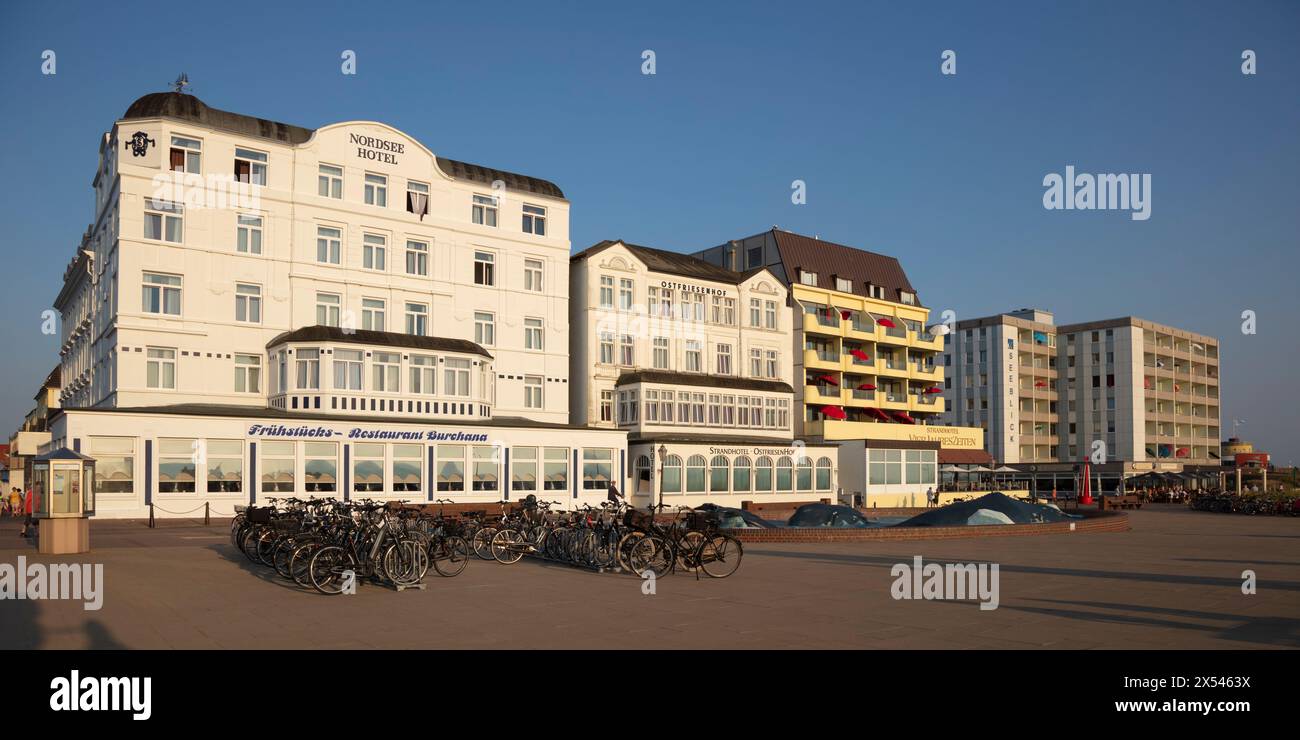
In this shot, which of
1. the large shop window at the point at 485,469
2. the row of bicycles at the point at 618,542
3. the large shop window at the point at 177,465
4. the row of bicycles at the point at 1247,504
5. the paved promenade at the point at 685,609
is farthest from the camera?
the row of bicycles at the point at 1247,504

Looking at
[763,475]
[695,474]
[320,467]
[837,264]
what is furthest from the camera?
[837,264]

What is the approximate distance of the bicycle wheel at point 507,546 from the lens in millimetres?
20266

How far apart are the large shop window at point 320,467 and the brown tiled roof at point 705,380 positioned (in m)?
15.8

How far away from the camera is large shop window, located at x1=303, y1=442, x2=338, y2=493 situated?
35188mm

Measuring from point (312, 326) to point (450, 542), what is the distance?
2207cm

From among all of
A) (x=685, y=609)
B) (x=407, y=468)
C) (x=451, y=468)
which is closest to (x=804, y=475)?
(x=451, y=468)

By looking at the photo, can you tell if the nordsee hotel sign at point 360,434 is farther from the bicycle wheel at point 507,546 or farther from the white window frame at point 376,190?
the bicycle wheel at point 507,546

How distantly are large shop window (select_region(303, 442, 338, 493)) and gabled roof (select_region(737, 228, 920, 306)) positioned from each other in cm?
3326

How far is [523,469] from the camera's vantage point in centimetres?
4125

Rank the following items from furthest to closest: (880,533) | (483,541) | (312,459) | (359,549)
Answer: (312,459)
(880,533)
(483,541)
(359,549)

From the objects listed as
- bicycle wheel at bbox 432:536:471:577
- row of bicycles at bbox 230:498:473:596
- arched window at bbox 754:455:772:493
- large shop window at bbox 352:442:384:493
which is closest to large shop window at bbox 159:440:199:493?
large shop window at bbox 352:442:384:493

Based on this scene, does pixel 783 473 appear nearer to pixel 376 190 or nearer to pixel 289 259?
pixel 376 190

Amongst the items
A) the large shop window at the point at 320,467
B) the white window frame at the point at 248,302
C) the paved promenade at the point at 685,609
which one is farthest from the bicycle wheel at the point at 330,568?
the white window frame at the point at 248,302

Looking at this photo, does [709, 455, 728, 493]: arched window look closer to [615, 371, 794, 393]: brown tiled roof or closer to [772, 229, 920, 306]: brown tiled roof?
[615, 371, 794, 393]: brown tiled roof
